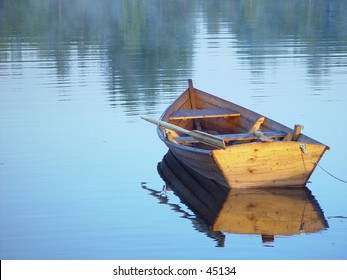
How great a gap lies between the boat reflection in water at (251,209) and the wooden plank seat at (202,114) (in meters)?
2.32

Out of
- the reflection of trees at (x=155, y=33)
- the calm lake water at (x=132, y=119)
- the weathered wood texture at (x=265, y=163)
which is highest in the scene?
the weathered wood texture at (x=265, y=163)

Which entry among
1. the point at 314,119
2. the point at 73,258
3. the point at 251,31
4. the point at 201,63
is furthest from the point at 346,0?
the point at 73,258

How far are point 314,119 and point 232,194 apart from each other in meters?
6.66

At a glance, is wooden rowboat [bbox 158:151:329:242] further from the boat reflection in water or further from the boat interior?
the boat interior

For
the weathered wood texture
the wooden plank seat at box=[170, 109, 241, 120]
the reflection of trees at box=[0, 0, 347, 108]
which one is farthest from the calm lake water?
the wooden plank seat at box=[170, 109, 241, 120]

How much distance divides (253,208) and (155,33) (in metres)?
34.4

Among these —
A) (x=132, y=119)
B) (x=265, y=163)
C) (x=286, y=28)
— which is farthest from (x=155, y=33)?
(x=265, y=163)

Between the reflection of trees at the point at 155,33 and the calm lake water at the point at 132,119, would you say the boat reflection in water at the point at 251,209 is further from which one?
the reflection of trees at the point at 155,33

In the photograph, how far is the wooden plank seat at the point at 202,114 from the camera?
20.0 meters

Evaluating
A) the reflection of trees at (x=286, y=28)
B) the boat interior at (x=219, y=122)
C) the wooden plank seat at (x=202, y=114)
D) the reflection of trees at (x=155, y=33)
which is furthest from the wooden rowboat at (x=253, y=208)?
the reflection of trees at (x=286, y=28)

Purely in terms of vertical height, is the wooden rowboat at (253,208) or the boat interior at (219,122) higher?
the boat interior at (219,122)

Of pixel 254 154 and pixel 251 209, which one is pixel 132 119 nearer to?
pixel 254 154

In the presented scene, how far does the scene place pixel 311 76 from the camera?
30141mm

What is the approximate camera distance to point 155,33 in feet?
163
